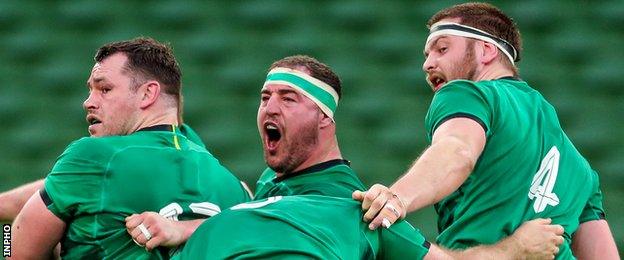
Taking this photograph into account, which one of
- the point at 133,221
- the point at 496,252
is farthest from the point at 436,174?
the point at 133,221

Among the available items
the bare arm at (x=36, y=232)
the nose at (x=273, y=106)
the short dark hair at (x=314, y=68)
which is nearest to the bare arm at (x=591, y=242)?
the short dark hair at (x=314, y=68)

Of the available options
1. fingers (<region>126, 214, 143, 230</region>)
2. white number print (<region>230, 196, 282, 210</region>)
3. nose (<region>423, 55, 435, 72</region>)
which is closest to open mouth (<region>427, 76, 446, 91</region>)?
nose (<region>423, 55, 435, 72</region>)

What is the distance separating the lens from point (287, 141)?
3.67m

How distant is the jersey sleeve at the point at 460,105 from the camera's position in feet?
10.4

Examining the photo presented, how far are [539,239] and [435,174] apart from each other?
410 mm

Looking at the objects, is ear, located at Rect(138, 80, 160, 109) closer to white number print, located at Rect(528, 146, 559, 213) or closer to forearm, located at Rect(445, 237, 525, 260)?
forearm, located at Rect(445, 237, 525, 260)

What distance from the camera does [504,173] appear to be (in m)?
3.32

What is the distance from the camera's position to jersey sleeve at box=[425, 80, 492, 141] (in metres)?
3.17

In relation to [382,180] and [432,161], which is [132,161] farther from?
[382,180]

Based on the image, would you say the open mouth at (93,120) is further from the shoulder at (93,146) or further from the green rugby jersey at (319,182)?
the green rugby jersey at (319,182)

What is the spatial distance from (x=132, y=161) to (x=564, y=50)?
16.3 ft

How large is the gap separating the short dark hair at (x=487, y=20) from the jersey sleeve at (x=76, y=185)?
121 cm

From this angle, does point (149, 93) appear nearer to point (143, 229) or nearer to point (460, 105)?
point (143, 229)

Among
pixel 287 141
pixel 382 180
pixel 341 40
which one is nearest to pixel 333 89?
pixel 287 141
